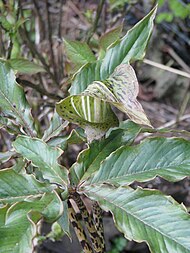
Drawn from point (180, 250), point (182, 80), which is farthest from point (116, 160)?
point (182, 80)

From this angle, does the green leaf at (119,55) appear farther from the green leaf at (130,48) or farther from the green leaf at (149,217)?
the green leaf at (149,217)

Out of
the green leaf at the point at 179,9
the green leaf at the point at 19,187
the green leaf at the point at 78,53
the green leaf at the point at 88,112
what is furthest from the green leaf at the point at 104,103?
the green leaf at the point at 179,9

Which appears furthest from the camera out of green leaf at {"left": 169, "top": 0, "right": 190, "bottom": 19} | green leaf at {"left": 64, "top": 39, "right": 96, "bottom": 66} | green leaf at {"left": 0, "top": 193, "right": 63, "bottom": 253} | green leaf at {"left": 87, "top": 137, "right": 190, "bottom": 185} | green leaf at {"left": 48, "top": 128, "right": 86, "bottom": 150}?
green leaf at {"left": 169, "top": 0, "right": 190, "bottom": 19}

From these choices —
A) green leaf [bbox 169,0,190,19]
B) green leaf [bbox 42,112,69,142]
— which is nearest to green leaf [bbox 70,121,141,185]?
green leaf [bbox 42,112,69,142]

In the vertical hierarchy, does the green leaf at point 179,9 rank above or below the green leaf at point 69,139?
below

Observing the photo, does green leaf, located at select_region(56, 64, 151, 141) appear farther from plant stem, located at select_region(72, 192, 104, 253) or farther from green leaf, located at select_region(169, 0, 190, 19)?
green leaf, located at select_region(169, 0, 190, 19)

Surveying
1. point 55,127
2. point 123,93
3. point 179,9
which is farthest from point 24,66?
point 179,9
